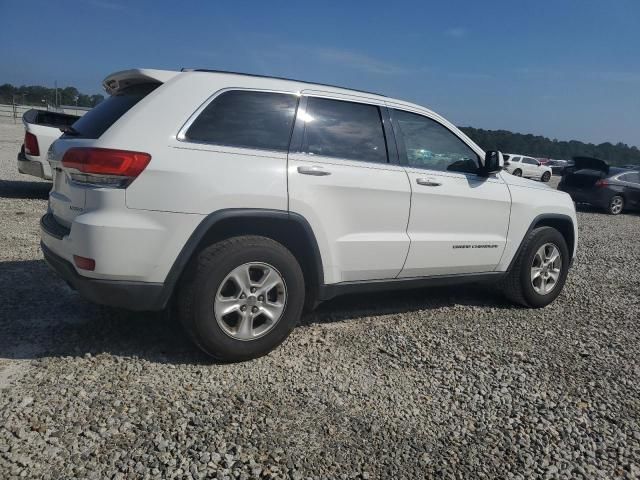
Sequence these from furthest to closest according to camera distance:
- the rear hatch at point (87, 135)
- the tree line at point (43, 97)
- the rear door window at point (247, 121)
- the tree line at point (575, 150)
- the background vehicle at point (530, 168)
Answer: the tree line at point (575, 150), the tree line at point (43, 97), the background vehicle at point (530, 168), the rear door window at point (247, 121), the rear hatch at point (87, 135)

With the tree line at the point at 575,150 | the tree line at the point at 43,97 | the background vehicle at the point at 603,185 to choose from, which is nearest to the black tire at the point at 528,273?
the background vehicle at the point at 603,185

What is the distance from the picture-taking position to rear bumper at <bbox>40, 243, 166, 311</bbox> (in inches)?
122

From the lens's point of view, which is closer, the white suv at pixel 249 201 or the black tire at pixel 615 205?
the white suv at pixel 249 201

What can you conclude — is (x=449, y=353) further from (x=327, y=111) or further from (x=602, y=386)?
(x=327, y=111)

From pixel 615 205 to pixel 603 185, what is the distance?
0.76 meters

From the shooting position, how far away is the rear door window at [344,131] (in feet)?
12.2

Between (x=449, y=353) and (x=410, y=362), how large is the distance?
374mm

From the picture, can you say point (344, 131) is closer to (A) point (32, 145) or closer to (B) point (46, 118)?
(A) point (32, 145)

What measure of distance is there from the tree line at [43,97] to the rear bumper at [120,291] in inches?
1593

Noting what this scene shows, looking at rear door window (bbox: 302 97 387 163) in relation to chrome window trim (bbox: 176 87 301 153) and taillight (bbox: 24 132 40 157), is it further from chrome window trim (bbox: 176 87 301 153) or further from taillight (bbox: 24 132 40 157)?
taillight (bbox: 24 132 40 157)

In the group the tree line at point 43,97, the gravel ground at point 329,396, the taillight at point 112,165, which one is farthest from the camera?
the tree line at point 43,97

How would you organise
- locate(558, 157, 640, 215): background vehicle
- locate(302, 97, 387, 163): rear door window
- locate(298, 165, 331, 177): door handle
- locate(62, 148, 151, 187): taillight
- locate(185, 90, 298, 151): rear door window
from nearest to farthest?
1. locate(62, 148, 151, 187): taillight
2. locate(185, 90, 298, 151): rear door window
3. locate(298, 165, 331, 177): door handle
4. locate(302, 97, 387, 163): rear door window
5. locate(558, 157, 640, 215): background vehicle

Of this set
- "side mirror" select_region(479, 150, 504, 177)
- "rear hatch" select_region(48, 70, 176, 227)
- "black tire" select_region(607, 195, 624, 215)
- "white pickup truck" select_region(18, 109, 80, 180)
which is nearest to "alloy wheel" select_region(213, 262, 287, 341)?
"rear hatch" select_region(48, 70, 176, 227)

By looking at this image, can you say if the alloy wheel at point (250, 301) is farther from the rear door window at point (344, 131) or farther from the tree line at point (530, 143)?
the tree line at point (530, 143)
